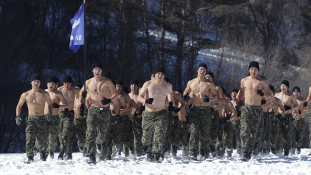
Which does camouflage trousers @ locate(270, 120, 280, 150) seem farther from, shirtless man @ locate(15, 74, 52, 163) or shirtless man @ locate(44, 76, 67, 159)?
shirtless man @ locate(15, 74, 52, 163)

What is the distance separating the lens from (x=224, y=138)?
12859mm

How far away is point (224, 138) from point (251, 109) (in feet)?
9.94


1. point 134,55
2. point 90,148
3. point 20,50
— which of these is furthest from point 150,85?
point 134,55

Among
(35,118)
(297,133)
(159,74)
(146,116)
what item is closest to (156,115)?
(146,116)

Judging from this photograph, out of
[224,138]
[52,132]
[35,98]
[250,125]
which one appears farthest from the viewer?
[224,138]

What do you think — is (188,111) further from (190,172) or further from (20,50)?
(20,50)

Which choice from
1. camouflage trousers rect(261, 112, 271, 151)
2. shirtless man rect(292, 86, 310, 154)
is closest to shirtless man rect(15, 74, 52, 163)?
camouflage trousers rect(261, 112, 271, 151)

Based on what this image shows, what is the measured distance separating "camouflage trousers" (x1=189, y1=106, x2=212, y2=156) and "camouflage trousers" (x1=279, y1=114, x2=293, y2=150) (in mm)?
3608

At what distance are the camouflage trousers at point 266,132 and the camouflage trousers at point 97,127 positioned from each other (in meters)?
4.44

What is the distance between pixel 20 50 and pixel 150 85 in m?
18.5

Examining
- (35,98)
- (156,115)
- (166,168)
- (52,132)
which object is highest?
(35,98)

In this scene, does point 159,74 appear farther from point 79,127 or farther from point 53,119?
point 53,119

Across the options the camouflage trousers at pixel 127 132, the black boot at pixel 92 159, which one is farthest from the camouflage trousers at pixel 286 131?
the black boot at pixel 92 159

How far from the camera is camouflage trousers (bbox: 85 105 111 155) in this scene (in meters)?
9.48
